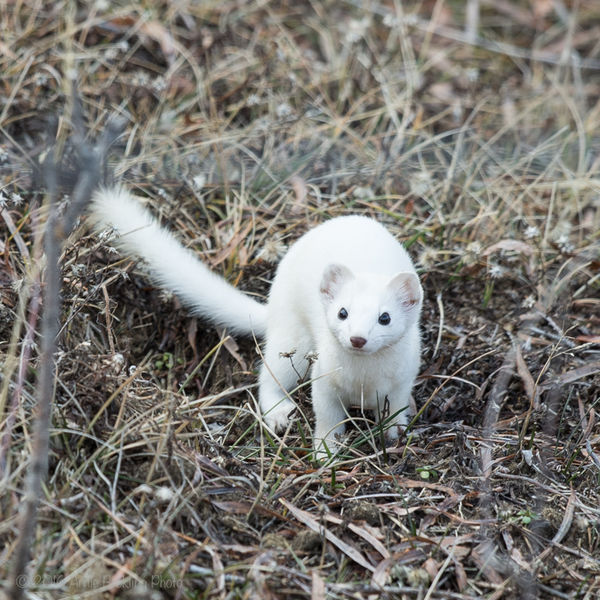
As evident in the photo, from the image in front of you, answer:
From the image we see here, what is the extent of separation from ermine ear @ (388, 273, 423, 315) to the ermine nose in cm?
23

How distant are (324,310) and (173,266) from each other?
79 cm

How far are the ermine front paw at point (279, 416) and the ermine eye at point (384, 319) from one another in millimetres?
649

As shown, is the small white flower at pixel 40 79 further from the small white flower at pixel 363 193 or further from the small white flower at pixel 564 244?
the small white flower at pixel 564 244

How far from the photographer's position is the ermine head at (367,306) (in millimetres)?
2807

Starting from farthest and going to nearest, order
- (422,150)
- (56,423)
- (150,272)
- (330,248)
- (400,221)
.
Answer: (422,150) → (400,221) → (150,272) → (330,248) → (56,423)

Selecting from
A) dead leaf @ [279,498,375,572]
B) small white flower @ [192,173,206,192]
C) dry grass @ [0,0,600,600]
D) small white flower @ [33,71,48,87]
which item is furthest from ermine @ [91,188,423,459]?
small white flower @ [33,71,48,87]

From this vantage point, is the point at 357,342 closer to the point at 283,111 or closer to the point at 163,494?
the point at 163,494

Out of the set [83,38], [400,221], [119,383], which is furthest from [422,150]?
[119,383]

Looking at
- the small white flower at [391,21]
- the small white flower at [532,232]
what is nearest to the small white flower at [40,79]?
the small white flower at [391,21]

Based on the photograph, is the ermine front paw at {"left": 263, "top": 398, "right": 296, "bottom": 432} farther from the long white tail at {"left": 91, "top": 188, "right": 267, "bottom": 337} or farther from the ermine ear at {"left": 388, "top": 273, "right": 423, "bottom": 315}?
the ermine ear at {"left": 388, "top": 273, "right": 423, "bottom": 315}

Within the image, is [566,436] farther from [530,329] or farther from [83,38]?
[83,38]

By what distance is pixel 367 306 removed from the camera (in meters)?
2.83

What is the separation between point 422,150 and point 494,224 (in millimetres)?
716

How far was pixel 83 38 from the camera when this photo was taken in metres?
5.02
